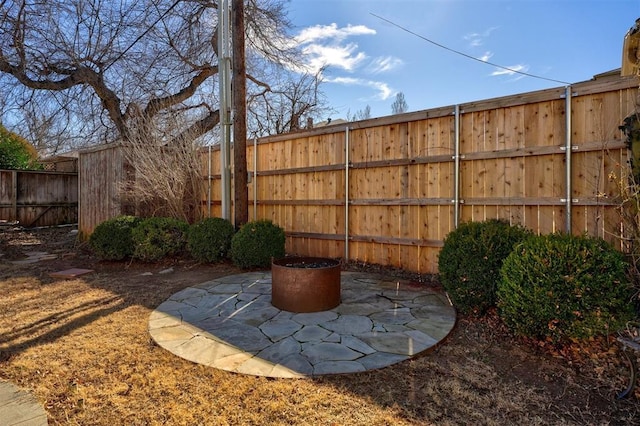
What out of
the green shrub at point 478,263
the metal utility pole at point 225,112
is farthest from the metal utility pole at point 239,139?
the green shrub at point 478,263

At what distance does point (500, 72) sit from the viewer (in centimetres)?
724

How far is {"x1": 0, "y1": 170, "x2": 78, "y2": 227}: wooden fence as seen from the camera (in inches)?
402

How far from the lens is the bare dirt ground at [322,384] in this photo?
2021mm

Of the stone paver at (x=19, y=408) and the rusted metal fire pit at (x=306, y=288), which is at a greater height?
the rusted metal fire pit at (x=306, y=288)

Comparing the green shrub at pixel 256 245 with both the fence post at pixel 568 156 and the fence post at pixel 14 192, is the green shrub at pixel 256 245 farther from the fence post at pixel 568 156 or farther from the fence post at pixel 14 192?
the fence post at pixel 14 192

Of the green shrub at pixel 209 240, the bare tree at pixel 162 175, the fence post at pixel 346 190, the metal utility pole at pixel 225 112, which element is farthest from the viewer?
the bare tree at pixel 162 175

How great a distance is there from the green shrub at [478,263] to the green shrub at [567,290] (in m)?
0.40

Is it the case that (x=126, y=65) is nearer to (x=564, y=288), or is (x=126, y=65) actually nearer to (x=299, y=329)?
(x=299, y=329)

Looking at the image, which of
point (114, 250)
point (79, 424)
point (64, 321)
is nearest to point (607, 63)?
point (79, 424)

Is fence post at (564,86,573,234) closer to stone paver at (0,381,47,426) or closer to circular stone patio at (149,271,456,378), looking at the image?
circular stone patio at (149,271,456,378)

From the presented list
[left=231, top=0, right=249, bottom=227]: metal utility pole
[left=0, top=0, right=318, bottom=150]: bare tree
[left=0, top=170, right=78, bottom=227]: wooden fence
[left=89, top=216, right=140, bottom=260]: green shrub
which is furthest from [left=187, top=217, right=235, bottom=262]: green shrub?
[left=0, top=170, right=78, bottom=227]: wooden fence

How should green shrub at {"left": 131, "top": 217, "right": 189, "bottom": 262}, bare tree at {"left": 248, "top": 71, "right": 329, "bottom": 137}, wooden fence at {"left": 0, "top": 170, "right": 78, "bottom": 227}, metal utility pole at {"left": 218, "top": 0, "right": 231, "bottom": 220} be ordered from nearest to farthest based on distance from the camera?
green shrub at {"left": 131, "top": 217, "right": 189, "bottom": 262}
metal utility pole at {"left": 218, "top": 0, "right": 231, "bottom": 220}
wooden fence at {"left": 0, "top": 170, "right": 78, "bottom": 227}
bare tree at {"left": 248, "top": 71, "right": 329, "bottom": 137}

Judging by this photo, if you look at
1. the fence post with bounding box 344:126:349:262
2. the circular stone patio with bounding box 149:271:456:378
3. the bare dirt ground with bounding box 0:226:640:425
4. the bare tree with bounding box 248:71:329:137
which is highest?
the bare tree with bounding box 248:71:329:137

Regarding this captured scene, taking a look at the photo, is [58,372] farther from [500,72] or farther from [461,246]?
[500,72]
